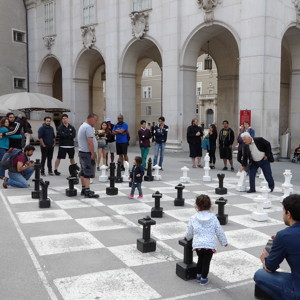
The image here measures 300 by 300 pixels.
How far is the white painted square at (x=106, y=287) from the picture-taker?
12.9ft

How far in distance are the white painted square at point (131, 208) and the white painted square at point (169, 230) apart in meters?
0.97

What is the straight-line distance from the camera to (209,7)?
17.1 m

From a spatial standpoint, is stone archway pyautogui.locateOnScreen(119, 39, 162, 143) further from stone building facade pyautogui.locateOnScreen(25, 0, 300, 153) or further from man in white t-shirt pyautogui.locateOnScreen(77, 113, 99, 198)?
man in white t-shirt pyautogui.locateOnScreen(77, 113, 99, 198)

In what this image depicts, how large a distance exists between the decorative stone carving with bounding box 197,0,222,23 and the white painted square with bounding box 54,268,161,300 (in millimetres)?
14808

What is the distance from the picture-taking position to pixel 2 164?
9.54m

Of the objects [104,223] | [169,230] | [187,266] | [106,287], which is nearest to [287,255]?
[187,266]

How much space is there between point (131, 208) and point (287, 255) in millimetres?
4587

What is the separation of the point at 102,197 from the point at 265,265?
17.9 feet

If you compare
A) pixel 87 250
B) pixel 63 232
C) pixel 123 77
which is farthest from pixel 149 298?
pixel 123 77

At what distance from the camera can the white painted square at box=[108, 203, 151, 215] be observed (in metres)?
7.44

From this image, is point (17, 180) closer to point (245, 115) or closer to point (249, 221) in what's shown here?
point (249, 221)

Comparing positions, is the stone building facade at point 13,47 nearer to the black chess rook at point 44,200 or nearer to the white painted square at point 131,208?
the black chess rook at point 44,200

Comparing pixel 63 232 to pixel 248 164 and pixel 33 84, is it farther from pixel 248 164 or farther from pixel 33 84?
pixel 33 84

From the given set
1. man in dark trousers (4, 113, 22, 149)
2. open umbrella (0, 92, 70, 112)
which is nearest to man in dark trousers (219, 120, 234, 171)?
man in dark trousers (4, 113, 22, 149)
